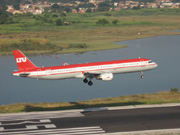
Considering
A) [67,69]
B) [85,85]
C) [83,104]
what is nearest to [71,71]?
[67,69]

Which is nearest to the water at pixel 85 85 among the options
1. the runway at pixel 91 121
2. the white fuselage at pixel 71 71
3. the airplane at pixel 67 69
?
the white fuselage at pixel 71 71

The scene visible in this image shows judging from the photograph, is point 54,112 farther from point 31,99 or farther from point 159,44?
point 159,44

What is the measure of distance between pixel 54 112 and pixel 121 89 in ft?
131

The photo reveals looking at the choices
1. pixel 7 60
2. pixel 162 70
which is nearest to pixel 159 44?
pixel 162 70

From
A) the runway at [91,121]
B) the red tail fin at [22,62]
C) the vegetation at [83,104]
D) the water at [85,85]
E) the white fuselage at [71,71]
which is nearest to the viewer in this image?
the runway at [91,121]

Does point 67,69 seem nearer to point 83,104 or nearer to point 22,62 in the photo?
point 22,62

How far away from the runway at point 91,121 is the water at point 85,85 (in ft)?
101

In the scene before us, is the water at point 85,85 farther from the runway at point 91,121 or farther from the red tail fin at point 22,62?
the runway at point 91,121

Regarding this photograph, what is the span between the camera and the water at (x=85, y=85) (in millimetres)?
93688

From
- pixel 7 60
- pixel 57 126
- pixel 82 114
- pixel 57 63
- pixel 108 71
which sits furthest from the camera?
pixel 7 60

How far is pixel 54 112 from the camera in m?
60.5

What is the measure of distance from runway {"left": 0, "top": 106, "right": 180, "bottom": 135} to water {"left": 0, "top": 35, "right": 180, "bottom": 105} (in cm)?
3075

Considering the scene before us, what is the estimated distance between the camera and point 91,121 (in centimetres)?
5388

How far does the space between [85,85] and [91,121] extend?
52.3 meters
